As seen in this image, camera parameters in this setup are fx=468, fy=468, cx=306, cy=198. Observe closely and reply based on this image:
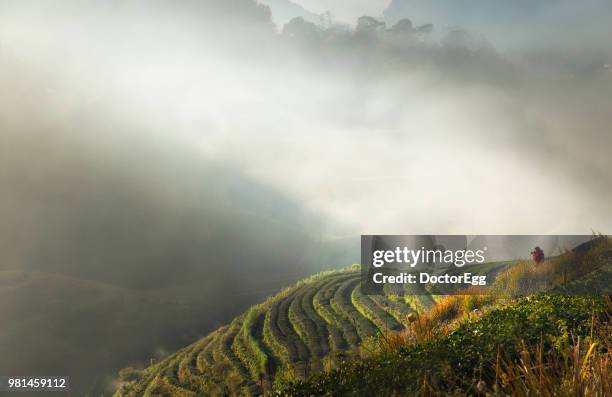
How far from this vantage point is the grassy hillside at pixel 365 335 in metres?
5.87

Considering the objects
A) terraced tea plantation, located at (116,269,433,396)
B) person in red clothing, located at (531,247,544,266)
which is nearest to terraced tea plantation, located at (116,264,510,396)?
terraced tea plantation, located at (116,269,433,396)

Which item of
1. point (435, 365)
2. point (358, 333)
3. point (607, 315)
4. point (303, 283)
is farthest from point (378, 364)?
point (303, 283)

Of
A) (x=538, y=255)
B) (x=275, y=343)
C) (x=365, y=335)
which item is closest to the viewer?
(x=365, y=335)

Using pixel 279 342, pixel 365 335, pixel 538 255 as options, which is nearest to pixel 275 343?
pixel 279 342

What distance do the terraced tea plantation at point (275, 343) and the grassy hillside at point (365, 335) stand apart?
41mm

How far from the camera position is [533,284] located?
14.2 meters

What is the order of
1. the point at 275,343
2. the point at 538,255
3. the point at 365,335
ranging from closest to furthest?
the point at 365,335
the point at 275,343
the point at 538,255

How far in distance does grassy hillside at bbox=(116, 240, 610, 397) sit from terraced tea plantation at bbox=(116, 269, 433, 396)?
4 cm

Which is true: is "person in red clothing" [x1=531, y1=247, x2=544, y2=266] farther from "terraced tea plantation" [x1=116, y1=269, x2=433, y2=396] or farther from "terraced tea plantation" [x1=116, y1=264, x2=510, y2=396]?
"terraced tea plantation" [x1=116, y1=269, x2=433, y2=396]

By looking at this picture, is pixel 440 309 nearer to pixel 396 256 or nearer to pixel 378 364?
pixel 396 256

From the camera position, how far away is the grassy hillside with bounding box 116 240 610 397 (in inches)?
231

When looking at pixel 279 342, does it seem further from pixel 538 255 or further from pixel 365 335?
pixel 538 255

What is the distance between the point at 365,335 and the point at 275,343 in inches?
113

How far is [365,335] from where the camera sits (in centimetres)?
1465
